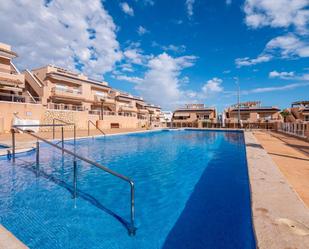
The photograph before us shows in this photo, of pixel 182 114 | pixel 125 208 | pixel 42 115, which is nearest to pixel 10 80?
pixel 42 115

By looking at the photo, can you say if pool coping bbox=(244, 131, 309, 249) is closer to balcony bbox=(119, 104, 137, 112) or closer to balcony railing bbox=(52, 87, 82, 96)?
balcony railing bbox=(52, 87, 82, 96)

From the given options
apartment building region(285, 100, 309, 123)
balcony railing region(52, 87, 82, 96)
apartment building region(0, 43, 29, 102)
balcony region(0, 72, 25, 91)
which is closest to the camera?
balcony region(0, 72, 25, 91)

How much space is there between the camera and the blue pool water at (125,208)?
10.9 feet

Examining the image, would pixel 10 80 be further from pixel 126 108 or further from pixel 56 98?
pixel 126 108

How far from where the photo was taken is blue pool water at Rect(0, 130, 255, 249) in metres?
3.34

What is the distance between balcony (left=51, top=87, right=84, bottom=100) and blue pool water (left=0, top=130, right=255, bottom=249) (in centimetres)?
2025

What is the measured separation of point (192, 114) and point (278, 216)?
4605cm

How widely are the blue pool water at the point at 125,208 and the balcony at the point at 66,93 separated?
20245 millimetres

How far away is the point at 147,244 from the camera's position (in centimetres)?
326

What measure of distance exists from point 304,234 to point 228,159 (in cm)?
797

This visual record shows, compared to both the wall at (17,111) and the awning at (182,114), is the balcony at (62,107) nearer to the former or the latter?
the wall at (17,111)

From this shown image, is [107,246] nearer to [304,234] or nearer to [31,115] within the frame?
[304,234]

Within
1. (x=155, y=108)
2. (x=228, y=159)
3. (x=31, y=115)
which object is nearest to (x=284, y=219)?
(x=228, y=159)

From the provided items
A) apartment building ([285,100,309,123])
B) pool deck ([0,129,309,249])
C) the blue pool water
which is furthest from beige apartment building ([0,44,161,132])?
apartment building ([285,100,309,123])
